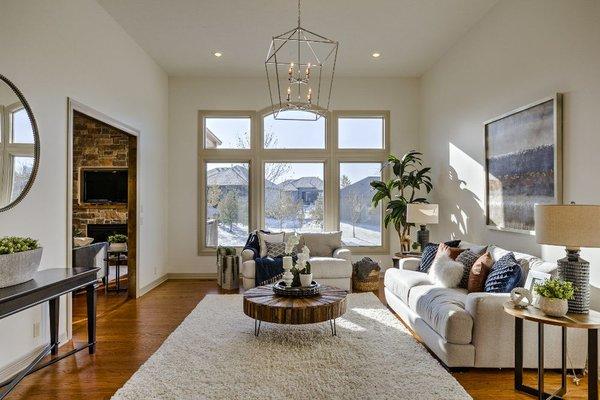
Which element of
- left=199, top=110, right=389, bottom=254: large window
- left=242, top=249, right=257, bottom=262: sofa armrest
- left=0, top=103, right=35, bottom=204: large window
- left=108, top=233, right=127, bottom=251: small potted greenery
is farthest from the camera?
left=199, top=110, right=389, bottom=254: large window

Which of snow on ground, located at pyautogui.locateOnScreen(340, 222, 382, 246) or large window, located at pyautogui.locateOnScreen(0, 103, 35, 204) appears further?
snow on ground, located at pyautogui.locateOnScreen(340, 222, 382, 246)

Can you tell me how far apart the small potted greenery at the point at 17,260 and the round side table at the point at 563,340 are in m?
3.42

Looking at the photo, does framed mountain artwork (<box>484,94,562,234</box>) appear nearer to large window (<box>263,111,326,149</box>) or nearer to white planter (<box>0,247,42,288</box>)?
large window (<box>263,111,326,149</box>)

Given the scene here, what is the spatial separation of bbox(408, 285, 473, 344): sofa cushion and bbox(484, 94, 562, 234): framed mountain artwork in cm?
109

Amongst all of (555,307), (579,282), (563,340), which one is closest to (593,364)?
(563,340)

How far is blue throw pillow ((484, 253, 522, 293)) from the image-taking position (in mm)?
3244

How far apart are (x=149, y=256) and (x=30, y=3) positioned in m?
3.82

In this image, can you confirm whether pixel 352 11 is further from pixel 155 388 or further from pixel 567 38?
pixel 155 388

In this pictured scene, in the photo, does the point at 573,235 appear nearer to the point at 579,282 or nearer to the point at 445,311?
the point at 579,282

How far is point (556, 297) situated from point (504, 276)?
0.80 metres

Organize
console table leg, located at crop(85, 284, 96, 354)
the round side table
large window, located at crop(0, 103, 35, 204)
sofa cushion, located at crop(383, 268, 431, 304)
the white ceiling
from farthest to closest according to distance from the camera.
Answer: the white ceiling < sofa cushion, located at crop(383, 268, 431, 304) < console table leg, located at crop(85, 284, 96, 354) < large window, located at crop(0, 103, 35, 204) < the round side table

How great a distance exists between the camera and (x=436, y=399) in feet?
8.65

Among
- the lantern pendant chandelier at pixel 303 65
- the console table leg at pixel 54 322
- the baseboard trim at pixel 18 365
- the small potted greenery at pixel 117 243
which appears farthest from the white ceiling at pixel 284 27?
the baseboard trim at pixel 18 365

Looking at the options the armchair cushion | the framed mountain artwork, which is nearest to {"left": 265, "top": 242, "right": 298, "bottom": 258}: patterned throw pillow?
the armchair cushion
